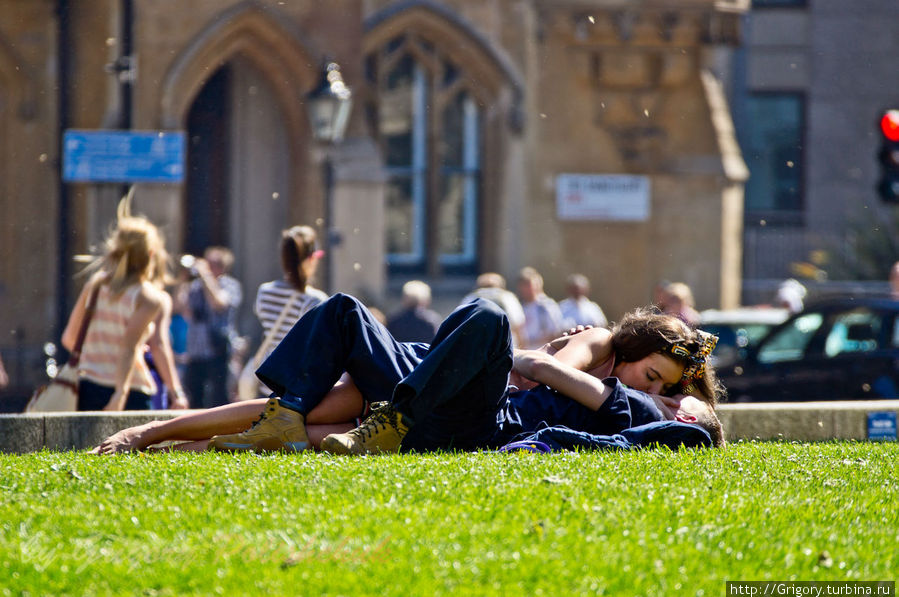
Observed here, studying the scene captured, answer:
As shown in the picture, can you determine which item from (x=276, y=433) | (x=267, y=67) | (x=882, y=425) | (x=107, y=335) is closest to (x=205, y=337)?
(x=107, y=335)

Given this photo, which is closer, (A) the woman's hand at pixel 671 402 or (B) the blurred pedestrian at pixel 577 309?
(A) the woman's hand at pixel 671 402

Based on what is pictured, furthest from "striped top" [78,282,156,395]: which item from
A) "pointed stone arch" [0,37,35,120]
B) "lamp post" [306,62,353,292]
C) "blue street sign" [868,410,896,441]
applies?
"pointed stone arch" [0,37,35,120]

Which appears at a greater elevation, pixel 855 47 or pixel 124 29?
pixel 855 47

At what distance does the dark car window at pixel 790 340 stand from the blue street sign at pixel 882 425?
482cm

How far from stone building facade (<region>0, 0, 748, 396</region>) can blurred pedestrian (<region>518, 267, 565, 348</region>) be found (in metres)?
2.11

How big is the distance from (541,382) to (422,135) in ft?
43.6

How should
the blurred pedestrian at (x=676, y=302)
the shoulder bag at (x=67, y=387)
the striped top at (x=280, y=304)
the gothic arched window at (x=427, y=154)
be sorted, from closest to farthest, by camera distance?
the shoulder bag at (x=67, y=387), the striped top at (x=280, y=304), the blurred pedestrian at (x=676, y=302), the gothic arched window at (x=427, y=154)

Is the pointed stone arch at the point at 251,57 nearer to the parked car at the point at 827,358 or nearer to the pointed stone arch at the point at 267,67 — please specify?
the pointed stone arch at the point at 267,67

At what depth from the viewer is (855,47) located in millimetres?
28344

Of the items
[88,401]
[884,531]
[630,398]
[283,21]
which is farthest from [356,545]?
[283,21]

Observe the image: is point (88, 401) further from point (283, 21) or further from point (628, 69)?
point (628, 69)

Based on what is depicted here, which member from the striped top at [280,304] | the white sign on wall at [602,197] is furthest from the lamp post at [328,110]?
the striped top at [280,304]

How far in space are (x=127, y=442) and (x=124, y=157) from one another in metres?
6.79

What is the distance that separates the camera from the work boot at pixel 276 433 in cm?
611
